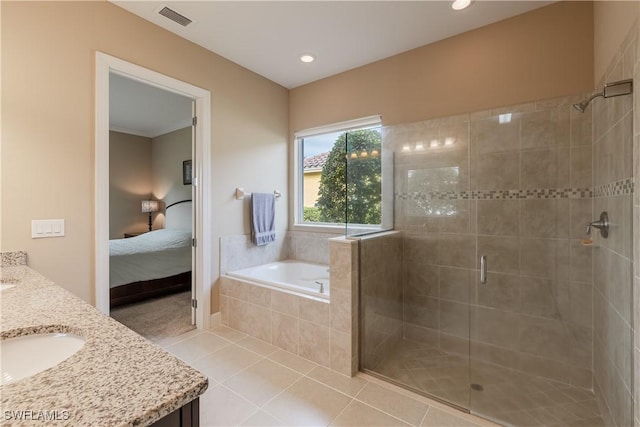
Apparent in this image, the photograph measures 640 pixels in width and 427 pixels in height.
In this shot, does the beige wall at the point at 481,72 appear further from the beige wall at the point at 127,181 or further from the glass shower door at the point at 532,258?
the beige wall at the point at 127,181

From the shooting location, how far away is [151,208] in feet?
18.2

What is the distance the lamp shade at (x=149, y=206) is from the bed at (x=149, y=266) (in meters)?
1.39

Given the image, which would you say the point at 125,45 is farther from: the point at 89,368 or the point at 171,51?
the point at 89,368

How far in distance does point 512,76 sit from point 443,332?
2273 mm

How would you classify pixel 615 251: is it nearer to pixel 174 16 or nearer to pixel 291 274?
pixel 291 274

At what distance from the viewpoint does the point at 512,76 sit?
231cm

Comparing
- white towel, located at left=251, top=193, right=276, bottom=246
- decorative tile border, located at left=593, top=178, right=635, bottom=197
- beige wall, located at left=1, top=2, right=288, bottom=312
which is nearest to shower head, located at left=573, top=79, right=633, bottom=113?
decorative tile border, located at left=593, top=178, right=635, bottom=197

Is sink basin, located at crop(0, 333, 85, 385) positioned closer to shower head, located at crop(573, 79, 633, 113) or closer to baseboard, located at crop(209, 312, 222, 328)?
baseboard, located at crop(209, 312, 222, 328)

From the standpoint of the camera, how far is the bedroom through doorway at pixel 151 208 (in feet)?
10.7

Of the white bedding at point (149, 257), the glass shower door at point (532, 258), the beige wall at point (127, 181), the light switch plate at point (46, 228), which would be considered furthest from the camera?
the beige wall at point (127, 181)

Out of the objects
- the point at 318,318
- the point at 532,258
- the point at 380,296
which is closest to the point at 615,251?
the point at 532,258

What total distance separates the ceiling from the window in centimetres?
73

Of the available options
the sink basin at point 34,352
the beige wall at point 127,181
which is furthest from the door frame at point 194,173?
the beige wall at point 127,181

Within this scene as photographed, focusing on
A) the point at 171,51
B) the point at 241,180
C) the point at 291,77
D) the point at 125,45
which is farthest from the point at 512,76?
the point at 125,45
